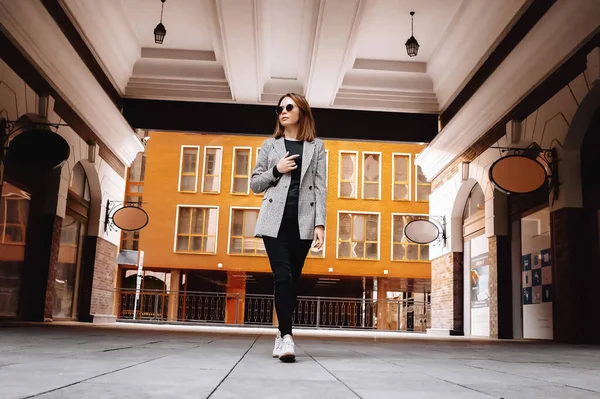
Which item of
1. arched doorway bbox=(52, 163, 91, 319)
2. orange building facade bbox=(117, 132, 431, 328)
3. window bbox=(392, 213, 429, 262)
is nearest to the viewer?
arched doorway bbox=(52, 163, 91, 319)

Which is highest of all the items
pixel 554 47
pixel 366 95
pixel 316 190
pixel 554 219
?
pixel 366 95

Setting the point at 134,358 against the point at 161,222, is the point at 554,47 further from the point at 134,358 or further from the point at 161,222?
the point at 161,222

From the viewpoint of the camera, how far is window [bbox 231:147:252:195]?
29.7 metres

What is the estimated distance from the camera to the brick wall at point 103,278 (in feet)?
45.2

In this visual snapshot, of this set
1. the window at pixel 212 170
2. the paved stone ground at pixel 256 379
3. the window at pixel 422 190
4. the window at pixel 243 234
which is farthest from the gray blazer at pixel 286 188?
the window at pixel 422 190

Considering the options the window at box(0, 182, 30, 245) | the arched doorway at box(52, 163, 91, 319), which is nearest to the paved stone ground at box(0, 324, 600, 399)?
the window at box(0, 182, 30, 245)

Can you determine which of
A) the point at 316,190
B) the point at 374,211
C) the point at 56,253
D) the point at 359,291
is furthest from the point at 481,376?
the point at 359,291

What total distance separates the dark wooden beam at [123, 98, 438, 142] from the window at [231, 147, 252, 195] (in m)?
16.1

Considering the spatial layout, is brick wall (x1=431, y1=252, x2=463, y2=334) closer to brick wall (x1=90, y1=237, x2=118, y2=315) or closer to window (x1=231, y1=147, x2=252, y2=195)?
brick wall (x1=90, y1=237, x2=118, y2=315)

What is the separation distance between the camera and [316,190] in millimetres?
4000

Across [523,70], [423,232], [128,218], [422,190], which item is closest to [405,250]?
[422,190]

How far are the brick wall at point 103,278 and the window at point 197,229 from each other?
1352 centimetres

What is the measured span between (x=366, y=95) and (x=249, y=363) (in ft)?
34.4

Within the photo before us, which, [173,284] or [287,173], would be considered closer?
[287,173]
